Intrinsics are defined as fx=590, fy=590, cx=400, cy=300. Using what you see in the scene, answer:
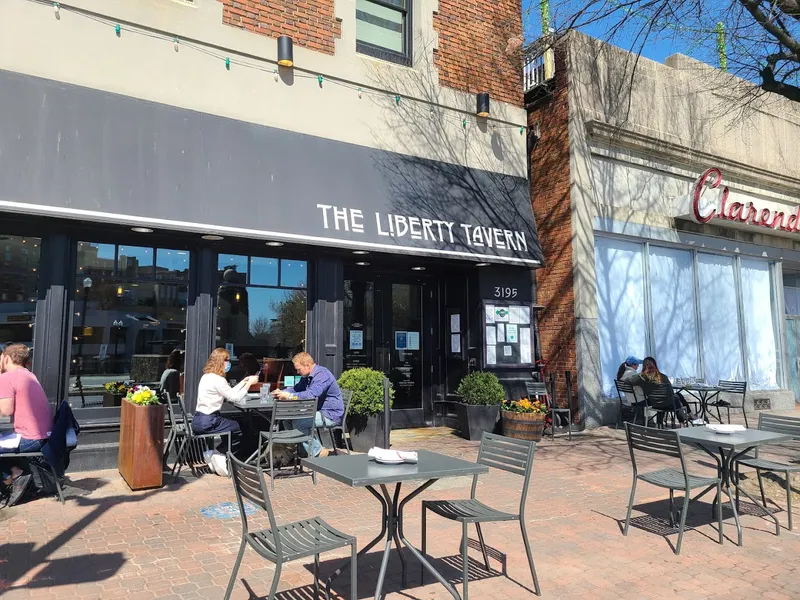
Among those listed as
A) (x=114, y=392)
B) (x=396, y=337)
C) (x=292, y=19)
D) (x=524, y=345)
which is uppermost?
(x=292, y=19)

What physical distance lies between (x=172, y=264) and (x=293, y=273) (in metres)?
1.83

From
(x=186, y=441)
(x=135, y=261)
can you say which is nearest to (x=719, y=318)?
(x=186, y=441)

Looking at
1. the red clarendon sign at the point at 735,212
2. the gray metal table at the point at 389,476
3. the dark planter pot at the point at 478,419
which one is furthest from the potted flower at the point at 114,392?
the red clarendon sign at the point at 735,212

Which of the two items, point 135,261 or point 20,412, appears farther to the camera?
point 135,261

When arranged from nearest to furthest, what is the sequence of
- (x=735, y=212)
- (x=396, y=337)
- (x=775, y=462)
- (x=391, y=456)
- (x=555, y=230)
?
1. (x=391, y=456)
2. (x=775, y=462)
3. (x=396, y=337)
4. (x=555, y=230)
5. (x=735, y=212)

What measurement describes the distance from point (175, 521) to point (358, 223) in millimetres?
4917

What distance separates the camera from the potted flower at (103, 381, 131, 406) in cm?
763

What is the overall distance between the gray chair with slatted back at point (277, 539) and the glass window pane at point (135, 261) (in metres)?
5.12

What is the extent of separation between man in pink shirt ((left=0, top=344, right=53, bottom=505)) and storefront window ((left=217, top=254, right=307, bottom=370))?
108 inches

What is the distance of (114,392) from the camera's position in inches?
303

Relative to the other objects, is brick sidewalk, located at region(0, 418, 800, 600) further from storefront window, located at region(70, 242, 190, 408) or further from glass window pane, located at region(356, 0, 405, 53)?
glass window pane, located at region(356, 0, 405, 53)

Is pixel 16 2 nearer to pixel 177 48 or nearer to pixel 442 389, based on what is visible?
pixel 177 48

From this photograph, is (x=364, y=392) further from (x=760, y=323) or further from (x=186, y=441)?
(x=760, y=323)

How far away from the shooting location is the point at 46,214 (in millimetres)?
6629
